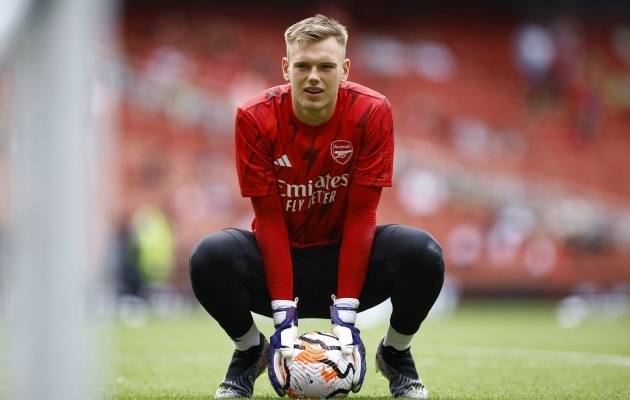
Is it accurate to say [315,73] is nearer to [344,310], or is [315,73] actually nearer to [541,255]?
[344,310]

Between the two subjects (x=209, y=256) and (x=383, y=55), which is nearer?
(x=209, y=256)

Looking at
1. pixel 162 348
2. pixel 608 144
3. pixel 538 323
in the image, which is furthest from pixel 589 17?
pixel 162 348

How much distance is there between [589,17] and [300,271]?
17.3m

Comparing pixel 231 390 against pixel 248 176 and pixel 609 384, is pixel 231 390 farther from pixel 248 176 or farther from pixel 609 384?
pixel 609 384

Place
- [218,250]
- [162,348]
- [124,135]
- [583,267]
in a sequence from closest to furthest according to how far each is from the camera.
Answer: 1. [218,250]
2. [162,348]
3. [124,135]
4. [583,267]

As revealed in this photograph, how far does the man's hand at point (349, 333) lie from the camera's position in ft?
11.2

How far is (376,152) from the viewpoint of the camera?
12.3ft

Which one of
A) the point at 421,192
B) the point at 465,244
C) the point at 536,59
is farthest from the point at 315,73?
the point at 536,59

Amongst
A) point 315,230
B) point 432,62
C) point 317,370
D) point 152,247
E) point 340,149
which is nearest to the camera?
point 317,370

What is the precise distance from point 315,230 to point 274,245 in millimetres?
297

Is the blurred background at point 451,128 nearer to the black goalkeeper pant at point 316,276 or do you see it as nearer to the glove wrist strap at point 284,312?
the black goalkeeper pant at point 316,276

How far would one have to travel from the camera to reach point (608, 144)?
19.0 meters

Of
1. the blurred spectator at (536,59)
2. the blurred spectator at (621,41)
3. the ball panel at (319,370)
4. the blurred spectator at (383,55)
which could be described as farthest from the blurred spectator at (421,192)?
the ball panel at (319,370)

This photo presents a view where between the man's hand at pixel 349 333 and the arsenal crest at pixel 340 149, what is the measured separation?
61 centimetres
